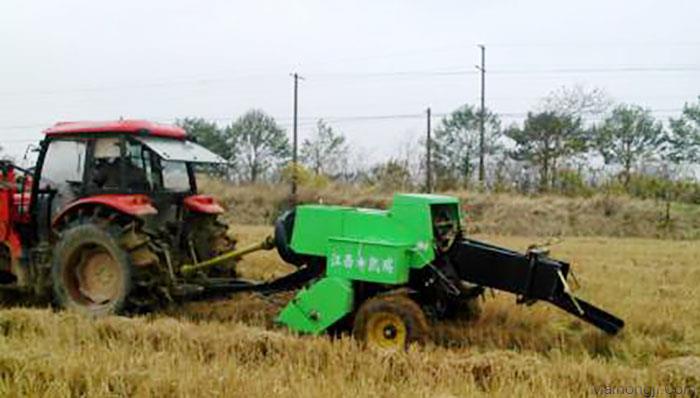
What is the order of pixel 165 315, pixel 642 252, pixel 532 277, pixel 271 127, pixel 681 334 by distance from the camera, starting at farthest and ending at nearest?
pixel 271 127
pixel 642 252
pixel 165 315
pixel 681 334
pixel 532 277

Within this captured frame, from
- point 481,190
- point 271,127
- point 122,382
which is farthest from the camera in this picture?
point 271,127

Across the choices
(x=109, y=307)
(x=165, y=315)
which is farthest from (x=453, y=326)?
(x=109, y=307)

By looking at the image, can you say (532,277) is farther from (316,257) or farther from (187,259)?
(187,259)

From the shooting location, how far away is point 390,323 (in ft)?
21.2

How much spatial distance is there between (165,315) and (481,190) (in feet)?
65.1

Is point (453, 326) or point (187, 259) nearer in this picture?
point (453, 326)

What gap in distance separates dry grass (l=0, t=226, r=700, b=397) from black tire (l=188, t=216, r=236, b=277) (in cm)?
60

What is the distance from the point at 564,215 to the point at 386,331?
17.9m

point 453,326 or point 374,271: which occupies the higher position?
point 374,271

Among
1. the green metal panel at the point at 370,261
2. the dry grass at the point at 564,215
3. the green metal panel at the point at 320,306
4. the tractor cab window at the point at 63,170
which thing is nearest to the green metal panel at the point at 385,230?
the green metal panel at the point at 370,261

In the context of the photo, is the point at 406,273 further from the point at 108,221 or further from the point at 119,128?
the point at 119,128

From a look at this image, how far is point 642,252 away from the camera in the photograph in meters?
14.8

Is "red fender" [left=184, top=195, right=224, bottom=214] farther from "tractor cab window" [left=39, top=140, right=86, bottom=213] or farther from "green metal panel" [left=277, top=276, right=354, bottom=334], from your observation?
"green metal panel" [left=277, top=276, right=354, bottom=334]

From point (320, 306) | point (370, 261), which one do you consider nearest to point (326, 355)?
point (320, 306)
